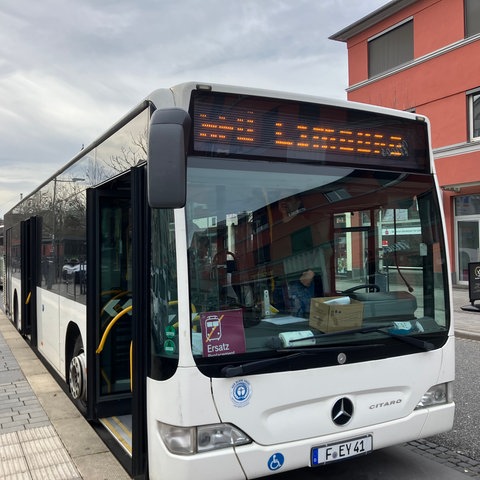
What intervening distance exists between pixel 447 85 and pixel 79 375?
1634 centimetres

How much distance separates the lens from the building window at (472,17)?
53.3 ft

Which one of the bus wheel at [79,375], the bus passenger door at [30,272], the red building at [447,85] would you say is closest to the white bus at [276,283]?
the bus wheel at [79,375]

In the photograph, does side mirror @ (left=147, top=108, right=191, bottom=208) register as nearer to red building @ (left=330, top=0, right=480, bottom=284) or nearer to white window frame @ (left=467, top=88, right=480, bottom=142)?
red building @ (left=330, top=0, right=480, bottom=284)

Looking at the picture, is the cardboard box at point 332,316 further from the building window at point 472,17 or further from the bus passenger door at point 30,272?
the building window at point 472,17

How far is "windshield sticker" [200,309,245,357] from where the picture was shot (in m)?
2.90

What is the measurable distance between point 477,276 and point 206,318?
1143 cm

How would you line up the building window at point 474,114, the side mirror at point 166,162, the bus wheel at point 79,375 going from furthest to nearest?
the building window at point 474,114 → the bus wheel at point 79,375 → the side mirror at point 166,162

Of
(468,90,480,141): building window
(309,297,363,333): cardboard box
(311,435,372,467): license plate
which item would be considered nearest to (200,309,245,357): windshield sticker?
(309,297,363,333): cardboard box

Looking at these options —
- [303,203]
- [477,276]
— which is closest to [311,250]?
[303,203]

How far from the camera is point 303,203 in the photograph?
3.39 metres

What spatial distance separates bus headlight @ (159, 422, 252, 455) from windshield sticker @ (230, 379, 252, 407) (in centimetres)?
14

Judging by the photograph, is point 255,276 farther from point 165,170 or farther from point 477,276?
point 477,276

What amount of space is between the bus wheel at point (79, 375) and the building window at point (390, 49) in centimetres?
1764

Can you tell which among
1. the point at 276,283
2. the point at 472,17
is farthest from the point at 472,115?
the point at 276,283
